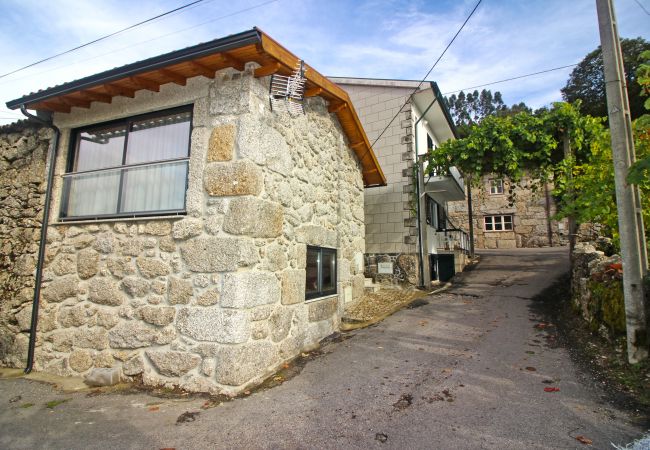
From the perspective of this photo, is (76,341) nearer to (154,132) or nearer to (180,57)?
(154,132)

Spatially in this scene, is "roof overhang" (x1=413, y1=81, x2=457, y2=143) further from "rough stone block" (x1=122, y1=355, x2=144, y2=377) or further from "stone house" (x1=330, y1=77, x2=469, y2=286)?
"rough stone block" (x1=122, y1=355, x2=144, y2=377)

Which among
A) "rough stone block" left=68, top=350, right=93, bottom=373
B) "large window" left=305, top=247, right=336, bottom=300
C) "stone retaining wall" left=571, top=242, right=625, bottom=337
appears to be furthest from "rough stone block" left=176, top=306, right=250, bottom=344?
"stone retaining wall" left=571, top=242, right=625, bottom=337

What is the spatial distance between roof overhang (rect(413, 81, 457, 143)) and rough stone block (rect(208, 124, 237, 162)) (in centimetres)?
759

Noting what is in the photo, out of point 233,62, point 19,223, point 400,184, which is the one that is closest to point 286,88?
point 233,62

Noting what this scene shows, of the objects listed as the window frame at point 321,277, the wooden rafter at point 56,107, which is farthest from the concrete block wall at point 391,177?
the wooden rafter at point 56,107

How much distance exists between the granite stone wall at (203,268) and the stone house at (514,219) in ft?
60.9

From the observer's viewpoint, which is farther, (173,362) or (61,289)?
(61,289)

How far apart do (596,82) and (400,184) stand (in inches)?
770

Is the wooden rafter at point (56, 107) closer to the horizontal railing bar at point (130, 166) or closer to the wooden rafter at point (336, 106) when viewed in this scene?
the horizontal railing bar at point (130, 166)

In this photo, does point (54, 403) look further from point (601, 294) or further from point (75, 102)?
point (601, 294)

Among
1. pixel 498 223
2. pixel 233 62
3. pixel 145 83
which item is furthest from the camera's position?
pixel 498 223

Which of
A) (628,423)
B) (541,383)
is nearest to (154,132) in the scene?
(541,383)

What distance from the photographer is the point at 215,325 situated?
3.82 meters

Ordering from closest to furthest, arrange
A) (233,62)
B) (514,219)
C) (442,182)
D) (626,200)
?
(626,200) < (233,62) < (442,182) < (514,219)
